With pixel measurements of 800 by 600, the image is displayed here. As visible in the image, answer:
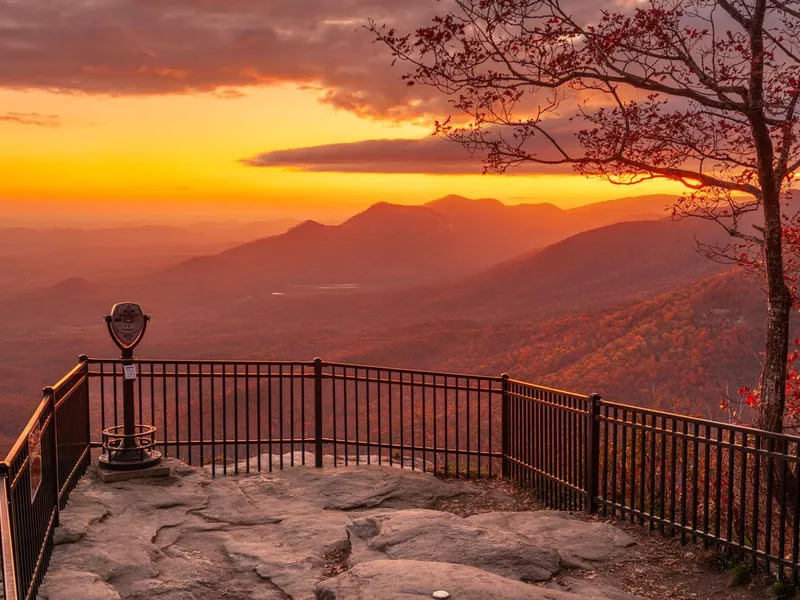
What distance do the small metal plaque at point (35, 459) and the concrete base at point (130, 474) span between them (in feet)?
7.78

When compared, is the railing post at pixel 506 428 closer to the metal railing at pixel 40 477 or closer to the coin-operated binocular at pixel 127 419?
the coin-operated binocular at pixel 127 419

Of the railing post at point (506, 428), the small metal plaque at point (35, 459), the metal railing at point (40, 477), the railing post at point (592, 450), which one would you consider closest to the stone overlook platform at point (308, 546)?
the metal railing at point (40, 477)

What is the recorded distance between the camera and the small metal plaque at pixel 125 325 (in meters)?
9.16

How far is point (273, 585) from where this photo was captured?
623cm

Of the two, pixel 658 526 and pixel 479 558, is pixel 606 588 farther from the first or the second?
pixel 658 526

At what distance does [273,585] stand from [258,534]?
132cm

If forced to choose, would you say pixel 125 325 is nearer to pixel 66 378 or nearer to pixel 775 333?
pixel 66 378

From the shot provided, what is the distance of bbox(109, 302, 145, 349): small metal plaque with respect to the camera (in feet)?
30.0

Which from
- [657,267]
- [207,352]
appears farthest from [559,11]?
[657,267]

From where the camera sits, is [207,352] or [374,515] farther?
[207,352]

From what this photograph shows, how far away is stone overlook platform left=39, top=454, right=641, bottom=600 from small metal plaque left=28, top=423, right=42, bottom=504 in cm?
75

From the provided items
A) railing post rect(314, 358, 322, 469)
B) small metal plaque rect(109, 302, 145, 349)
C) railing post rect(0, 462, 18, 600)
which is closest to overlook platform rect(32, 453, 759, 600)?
railing post rect(314, 358, 322, 469)

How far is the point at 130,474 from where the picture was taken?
28.9ft

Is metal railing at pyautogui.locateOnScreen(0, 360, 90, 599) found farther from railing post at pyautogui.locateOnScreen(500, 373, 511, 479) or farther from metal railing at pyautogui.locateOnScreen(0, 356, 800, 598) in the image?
railing post at pyautogui.locateOnScreen(500, 373, 511, 479)
